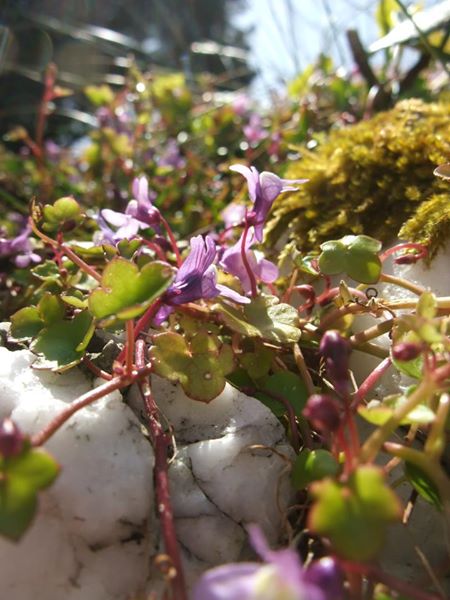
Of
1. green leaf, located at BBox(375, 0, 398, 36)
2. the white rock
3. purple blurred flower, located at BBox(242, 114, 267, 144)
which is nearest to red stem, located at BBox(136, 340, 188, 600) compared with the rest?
the white rock

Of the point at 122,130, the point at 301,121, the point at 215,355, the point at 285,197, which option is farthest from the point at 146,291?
the point at 122,130

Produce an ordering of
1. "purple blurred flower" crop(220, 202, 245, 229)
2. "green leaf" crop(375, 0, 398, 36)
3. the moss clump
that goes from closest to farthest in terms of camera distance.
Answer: the moss clump, "purple blurred flower" crop(220, 202, 245, 229), "green leaf" crop(375, 0, 398, 36)

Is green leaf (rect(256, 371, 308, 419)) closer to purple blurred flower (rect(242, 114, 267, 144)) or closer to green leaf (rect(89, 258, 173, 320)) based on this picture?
green leaf (rect(89, 258, 173, 320))

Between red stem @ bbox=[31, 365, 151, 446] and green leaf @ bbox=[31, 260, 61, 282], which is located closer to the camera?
red stem @ bbox=[31, 365, 151, 446]

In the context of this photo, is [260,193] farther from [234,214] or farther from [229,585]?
[229,585]

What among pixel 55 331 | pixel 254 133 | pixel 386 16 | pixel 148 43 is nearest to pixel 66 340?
pixel 55 331

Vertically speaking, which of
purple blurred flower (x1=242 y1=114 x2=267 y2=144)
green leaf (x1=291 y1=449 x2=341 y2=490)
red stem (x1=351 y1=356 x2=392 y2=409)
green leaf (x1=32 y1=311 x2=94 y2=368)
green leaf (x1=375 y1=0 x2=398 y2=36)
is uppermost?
green leaf (x1=375 y1=0 x2=398 y2=36)

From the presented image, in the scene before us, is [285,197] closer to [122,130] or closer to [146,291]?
[146,291]
